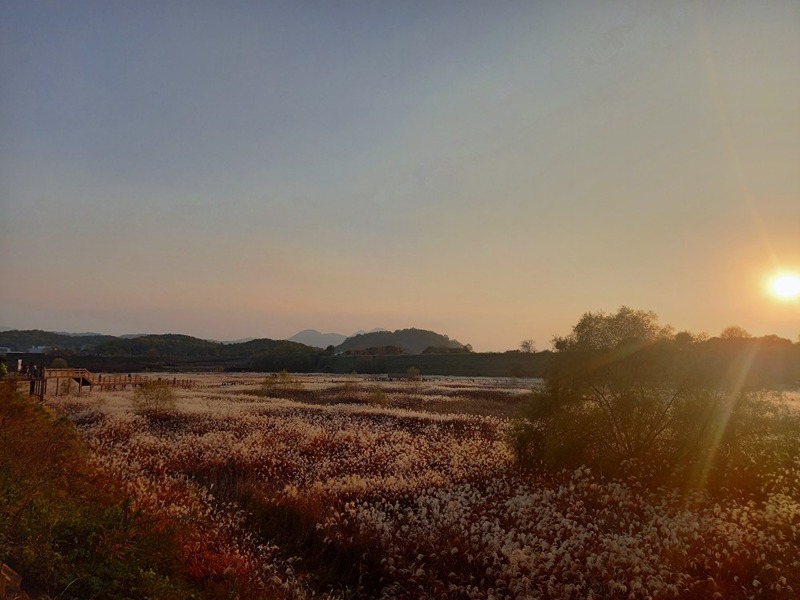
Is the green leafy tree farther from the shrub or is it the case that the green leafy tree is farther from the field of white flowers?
the shrub

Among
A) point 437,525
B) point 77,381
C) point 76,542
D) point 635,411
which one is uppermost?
point 635,411

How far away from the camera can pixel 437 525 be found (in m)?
12.9

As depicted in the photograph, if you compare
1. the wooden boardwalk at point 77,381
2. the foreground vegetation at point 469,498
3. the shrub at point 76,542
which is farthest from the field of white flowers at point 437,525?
the wooden boardwalk at point 77,381

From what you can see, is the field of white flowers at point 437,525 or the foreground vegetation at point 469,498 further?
the field of white flowers at point 437,525

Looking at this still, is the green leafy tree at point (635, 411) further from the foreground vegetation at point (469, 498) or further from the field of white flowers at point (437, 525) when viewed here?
the field of white flowers at point (437, 525)

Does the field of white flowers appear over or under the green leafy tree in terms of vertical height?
under

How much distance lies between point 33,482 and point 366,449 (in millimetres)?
13997

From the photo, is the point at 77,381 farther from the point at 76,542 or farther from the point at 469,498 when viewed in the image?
the point at 76,542

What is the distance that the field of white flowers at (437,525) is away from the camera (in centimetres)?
1016

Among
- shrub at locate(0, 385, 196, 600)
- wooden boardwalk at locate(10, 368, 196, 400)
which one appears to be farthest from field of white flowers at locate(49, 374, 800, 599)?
wooden boardwalk at locate(10, 368, 196, 400)

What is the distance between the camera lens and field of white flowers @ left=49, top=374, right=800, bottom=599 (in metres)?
10.2

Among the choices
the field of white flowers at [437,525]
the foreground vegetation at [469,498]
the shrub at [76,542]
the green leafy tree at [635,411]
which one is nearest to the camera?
the shrub at [76,542]

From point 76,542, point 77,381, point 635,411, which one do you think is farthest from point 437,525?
point 77,381

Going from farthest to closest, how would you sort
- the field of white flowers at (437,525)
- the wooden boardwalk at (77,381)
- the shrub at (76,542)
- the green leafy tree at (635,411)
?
the wooden boardwalk at (77,381) < the green leafy tree at (635,411) < the field of white flowers at (437,525) < the shrub at (76,542)
